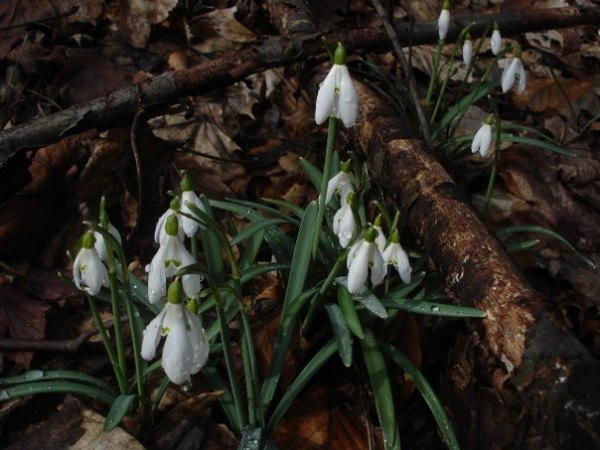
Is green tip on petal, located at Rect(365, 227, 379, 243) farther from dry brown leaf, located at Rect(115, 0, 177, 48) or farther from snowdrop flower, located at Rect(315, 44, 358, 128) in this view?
dry brown leaf, located at Rect(115, 0, 177, 48)

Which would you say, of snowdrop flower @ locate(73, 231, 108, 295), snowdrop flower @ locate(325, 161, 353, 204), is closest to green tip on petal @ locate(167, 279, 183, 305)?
snowdrop flower @ locate(73, 231, 108, 295)

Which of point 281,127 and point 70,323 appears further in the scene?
point 281,127

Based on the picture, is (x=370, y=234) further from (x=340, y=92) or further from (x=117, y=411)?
(x=117, y=411)

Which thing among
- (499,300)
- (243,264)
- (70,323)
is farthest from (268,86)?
(499,300)

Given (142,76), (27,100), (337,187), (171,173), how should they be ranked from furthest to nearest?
(142,76)
(27,100)
(171,173)
(337,187)

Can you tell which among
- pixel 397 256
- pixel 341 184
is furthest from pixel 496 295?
pixel 341 184

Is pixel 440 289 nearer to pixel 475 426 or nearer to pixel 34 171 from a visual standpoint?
pixel 475 426

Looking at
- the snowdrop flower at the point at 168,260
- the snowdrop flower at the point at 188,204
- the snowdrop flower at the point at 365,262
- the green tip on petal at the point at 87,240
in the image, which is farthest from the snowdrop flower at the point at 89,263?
the snowdrop flower at the point at 365,262

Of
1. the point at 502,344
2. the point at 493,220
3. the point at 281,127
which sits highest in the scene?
the point at 502,344
